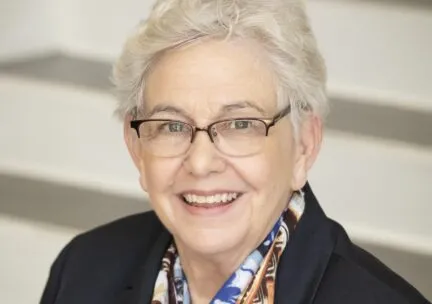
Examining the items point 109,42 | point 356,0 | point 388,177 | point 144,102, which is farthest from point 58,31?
point 144,102

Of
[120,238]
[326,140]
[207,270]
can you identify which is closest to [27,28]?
[326,140]

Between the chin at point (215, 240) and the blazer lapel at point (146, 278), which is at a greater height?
the chin at point (215, 240)

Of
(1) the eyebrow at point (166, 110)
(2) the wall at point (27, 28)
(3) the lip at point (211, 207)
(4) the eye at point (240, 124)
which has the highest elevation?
(2) the wall at point (27, 28)

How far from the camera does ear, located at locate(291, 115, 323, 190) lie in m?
1.52

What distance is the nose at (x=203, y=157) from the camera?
4.70 ft

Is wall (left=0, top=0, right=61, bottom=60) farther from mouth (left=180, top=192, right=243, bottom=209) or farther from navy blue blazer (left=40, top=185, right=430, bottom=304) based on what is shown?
Result: mouth (left=180, top=192, right=243, bottom=209)

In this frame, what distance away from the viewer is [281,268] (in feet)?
4.97

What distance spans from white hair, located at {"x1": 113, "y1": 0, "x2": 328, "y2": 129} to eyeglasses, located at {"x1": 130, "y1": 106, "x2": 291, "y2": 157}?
0.14 feet

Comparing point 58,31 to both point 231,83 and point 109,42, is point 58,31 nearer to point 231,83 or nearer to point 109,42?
point 109,42

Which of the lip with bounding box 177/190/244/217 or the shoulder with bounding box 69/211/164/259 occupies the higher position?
the lip with bounding box 177/190/244/217

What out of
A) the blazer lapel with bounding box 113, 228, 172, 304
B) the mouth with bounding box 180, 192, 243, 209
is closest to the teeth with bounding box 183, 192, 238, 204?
the mouth with bounding box 180, 192, 243, 209

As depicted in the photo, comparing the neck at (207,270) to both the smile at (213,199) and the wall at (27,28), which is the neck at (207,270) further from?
the wall at (27,28)

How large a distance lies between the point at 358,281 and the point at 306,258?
9 centimetres

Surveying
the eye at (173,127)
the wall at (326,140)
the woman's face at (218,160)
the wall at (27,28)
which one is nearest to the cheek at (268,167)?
the woman's face at (218,160)
